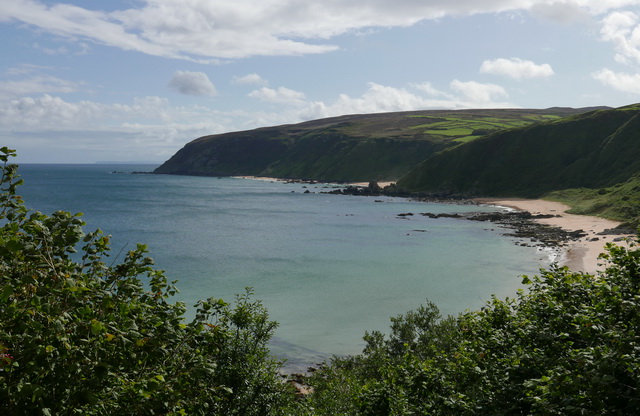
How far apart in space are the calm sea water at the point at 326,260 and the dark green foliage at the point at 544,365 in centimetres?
1665

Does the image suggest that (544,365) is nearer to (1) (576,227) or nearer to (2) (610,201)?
(1) (576,227)

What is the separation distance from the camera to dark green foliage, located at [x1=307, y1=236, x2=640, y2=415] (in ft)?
30.8

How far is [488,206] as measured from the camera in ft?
465

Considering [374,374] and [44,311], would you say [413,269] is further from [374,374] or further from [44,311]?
[44,311]

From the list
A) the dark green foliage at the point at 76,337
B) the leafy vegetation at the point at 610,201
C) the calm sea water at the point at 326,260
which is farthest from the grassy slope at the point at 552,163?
the dark green foliage at the point at 76,337

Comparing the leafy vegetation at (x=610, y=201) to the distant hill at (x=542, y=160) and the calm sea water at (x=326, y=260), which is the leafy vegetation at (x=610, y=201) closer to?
the distant hill at (x=542, y=160)

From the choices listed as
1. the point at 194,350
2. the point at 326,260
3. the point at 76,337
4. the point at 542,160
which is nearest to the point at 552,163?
the point at 542,160

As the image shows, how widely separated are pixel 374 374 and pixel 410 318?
9291mm

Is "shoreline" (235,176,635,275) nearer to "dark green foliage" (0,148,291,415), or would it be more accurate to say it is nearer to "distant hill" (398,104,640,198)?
"distant hill" (398,104,640,198)

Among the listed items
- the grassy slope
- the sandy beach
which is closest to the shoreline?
the sandy beach

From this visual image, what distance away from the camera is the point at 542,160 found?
157125mm

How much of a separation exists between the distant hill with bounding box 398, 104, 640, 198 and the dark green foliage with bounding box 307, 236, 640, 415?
13050cm

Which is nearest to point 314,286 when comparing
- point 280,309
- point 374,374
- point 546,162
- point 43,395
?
point 280,309

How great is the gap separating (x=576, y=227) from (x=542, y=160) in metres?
70.1
